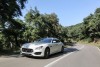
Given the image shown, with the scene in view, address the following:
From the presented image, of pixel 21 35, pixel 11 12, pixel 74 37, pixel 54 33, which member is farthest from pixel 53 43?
pixel 74 37

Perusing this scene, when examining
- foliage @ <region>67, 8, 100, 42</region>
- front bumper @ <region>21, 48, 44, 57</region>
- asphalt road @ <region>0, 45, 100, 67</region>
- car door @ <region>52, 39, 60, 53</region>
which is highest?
foliage @ <region>67, 8, 100, 42</region>

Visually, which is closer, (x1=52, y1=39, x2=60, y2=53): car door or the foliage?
(x1=52, y1=39, x2=60, y2=53): car door

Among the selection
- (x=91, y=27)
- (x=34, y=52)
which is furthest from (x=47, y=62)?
(x=91, y=27)

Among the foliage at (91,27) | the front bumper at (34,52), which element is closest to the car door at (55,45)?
the front bumper at (34,52)

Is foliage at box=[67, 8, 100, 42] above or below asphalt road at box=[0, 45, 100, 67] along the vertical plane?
above

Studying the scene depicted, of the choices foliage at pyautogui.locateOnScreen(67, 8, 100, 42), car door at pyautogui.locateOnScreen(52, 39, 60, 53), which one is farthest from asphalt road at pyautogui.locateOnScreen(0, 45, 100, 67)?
foliage at pyautogui.locateOnScreen(67, 8, 100, 42)

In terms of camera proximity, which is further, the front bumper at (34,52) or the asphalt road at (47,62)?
the front bumper at (34,52)

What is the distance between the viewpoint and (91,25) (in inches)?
2677

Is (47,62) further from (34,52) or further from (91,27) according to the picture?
(91,27)

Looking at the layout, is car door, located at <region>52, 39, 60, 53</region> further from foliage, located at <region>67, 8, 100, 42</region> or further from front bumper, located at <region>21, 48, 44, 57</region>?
foliage, located at <region>67, 8, 100, 42</region>

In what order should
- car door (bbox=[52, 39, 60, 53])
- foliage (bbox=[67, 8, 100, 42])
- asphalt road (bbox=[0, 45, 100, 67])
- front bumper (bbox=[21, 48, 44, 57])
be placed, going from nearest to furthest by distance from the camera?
asphalt road (bbox=[0, 45, 100, 67]) → front bumper (bbox=[21, 48, 44, 57]) → car door (bbox=[52, 39, 60, 53]) → foliage (bbox=[67, 8, 100, 42])

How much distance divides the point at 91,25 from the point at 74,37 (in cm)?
2912

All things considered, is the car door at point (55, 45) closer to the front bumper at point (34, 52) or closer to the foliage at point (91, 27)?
the front bumper at point (34, 52)

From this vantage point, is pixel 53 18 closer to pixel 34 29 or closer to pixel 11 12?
pixel 34 29
